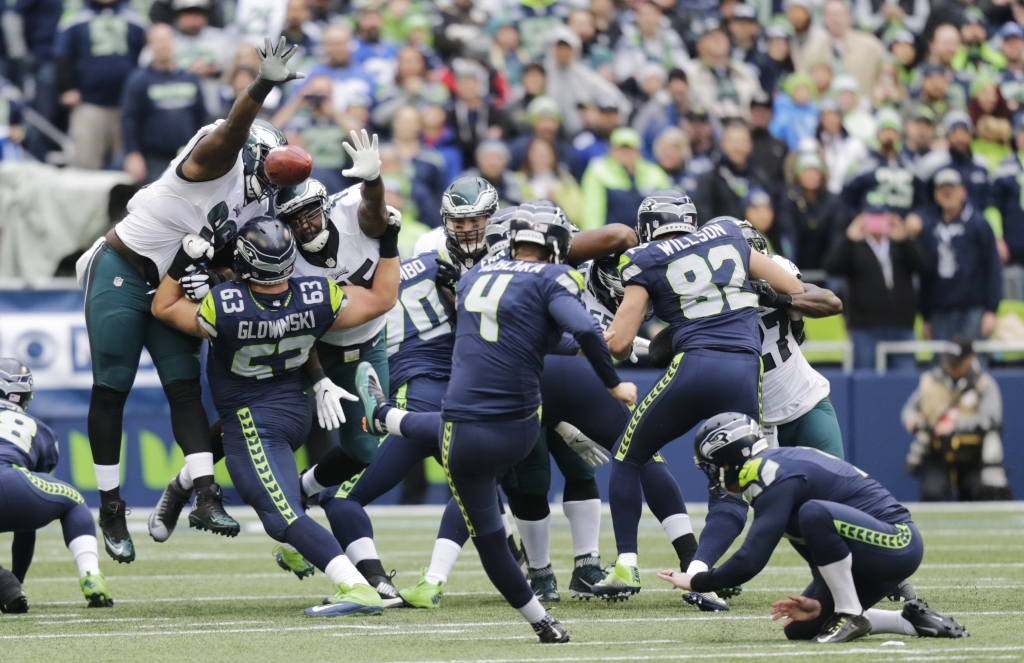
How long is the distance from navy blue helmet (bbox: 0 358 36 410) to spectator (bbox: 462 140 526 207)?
5.38 metres

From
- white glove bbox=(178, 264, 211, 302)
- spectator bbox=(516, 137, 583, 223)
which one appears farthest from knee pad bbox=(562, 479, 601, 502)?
spectator bbox=(516, 137, 583, 223)

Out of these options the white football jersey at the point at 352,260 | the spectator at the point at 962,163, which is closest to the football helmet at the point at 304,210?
the white football jersey at the point at 352,260

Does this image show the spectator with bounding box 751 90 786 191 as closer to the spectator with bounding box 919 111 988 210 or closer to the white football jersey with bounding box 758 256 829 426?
the spectator with bounding box 919 111 988 210

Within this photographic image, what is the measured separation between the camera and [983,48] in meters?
17.0

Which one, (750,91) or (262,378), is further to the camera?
(750,91)

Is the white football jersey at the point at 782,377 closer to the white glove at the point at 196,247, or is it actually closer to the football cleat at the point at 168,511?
the white glove at the point at 196,247

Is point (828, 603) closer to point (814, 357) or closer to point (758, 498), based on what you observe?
point (758, 498)

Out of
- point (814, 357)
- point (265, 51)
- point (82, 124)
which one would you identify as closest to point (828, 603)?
point (265, 51)

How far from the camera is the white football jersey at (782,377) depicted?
309 inches

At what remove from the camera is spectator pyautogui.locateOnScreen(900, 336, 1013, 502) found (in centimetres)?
1274

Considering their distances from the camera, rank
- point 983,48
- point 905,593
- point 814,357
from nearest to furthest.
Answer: point 905,593 → point 814,357 → point 983,48

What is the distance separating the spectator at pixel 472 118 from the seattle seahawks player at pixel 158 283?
6.16 meters

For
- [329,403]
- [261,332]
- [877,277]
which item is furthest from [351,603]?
[877,277]

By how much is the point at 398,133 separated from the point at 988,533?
561 cm
